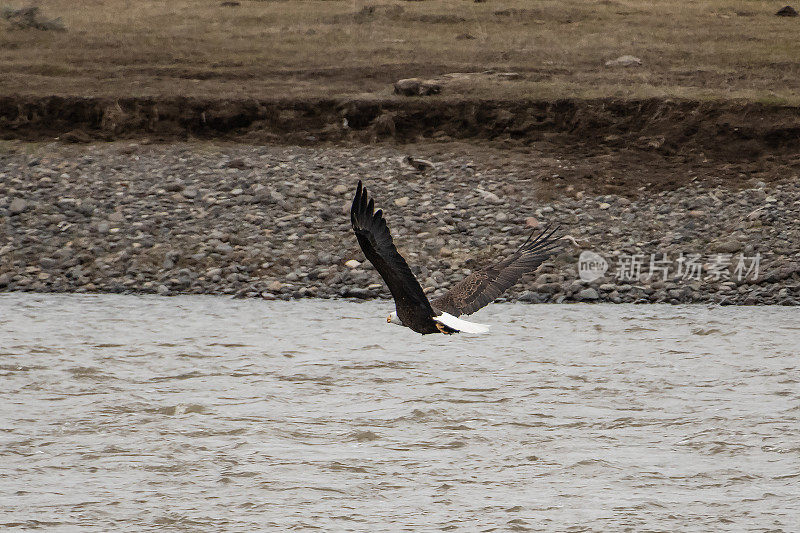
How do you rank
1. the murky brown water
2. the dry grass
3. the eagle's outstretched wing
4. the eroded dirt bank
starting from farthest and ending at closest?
1. the dry grass
2. the eroded dirt bank
3. the murky brown water
4. the eagle's outstretched wing

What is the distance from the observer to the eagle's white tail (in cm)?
809

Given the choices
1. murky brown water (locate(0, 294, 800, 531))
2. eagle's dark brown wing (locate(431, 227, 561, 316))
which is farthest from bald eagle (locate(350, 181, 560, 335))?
murky brown water (locate(0, 294, 800, 531))

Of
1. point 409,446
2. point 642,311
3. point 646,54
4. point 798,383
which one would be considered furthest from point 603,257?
point 646,54

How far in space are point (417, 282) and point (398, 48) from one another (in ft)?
59.0

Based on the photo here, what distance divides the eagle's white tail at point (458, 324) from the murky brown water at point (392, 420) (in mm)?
908

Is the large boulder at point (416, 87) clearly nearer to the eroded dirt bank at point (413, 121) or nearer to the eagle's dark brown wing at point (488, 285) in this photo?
the eroded dirt bank at point (413, 121)

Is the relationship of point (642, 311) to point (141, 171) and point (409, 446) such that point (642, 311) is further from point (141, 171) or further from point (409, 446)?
point (141, 171)

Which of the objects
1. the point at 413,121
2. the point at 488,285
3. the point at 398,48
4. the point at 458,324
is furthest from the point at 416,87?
the point at 458,324

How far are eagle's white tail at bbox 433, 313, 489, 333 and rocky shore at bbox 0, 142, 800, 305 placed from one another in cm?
539

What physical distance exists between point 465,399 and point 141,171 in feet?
31.4

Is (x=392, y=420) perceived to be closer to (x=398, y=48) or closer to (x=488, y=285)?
(x=488, y=285)

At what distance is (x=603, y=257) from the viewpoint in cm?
1492

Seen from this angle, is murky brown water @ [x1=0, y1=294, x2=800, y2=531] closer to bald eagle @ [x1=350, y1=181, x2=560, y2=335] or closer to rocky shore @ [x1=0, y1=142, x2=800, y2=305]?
bald eagle @ [x1=350, y1=181, x2=560, y2=335]

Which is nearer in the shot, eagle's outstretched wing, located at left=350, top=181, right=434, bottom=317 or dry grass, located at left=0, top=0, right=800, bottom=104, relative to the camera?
eagle's outstretched wing, located at left=350, top=181, right=434, bottom=317
